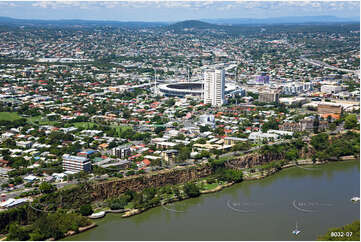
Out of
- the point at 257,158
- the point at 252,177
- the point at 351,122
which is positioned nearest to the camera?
the point at 252,177

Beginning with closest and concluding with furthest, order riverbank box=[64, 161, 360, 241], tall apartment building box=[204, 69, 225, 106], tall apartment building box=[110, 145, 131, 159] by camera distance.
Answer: riverbank box=[64, 161, 360, 241] < tall apartment building box=[110, 145, 131, 159] < tall apartment building box=[204, 69, 225, 106]

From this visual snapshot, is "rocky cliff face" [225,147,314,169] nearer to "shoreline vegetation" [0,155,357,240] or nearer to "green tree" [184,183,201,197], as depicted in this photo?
"shoreline vegetation" [0,155,357,240]

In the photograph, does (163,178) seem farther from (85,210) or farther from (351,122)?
(351,122)

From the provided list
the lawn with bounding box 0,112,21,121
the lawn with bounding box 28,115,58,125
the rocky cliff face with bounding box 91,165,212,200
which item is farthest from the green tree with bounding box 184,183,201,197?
the lawn with bounding box 0,112,21,121

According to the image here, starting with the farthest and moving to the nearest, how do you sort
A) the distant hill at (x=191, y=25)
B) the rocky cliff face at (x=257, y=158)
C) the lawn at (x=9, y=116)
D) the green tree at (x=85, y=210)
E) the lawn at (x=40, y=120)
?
the distant hill at (x=191, y=25), the lawn at (x=9, y=116), the lawn at (x=40, y=120), the rocky cliff face at (x=257, y=158), the green tree at (x=85, y=210)

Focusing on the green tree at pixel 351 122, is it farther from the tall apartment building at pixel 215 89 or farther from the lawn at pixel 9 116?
the lawn at pixel 9 116

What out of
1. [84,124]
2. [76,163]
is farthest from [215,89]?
[76,163]

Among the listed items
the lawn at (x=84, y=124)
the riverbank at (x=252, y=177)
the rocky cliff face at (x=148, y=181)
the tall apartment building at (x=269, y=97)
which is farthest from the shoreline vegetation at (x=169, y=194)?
the tall apartment building at (x=269, y=97)
